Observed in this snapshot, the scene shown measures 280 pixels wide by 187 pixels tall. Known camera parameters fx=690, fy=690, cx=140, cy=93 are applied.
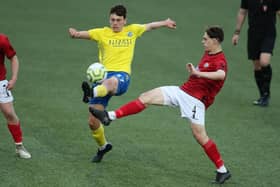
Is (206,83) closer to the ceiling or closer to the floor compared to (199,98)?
closer to the ceiling

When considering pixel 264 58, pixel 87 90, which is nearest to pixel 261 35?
pixel 264 58

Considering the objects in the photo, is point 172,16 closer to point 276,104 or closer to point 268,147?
point 276,104

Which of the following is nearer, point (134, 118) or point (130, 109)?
point (130, 109)

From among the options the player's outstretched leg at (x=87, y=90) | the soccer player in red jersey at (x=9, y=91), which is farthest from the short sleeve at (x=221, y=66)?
the soccer player in red jersey at (x=9, y=91)

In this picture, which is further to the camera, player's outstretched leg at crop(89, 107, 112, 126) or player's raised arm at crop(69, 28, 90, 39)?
player's raised arm at crop(69, 28, 90, 39)

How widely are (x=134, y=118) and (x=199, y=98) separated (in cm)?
368

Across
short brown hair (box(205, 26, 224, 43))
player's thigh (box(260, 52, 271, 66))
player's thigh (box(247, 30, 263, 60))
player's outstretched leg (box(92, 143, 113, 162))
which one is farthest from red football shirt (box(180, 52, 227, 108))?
player's thigh (box(247, 30, 263, 60))

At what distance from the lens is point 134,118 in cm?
1203

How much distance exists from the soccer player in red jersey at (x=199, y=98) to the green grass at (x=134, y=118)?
491 mm

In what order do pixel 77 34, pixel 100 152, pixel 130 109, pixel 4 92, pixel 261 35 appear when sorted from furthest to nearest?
pixel 261 35, pixel 100 152, pixel 77 34, pixel 4 92, pixel 130 109

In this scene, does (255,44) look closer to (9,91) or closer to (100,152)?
(100,152)

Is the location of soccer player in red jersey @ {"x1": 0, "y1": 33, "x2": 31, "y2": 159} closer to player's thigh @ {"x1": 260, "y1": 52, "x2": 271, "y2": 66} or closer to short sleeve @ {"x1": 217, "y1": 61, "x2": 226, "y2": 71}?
short sleeve @ {"x1": 217, "y1": 61, "x2": 226, "y2": 71}

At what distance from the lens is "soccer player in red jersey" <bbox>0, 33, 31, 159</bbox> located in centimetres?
866

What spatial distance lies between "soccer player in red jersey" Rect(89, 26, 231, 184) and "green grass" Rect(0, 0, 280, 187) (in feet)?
1.61
